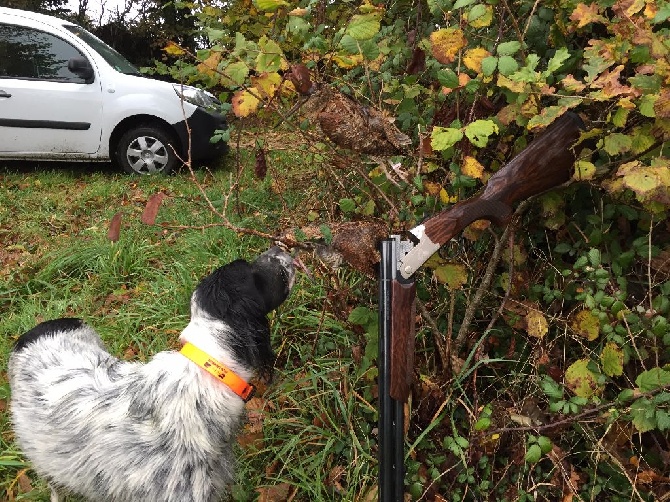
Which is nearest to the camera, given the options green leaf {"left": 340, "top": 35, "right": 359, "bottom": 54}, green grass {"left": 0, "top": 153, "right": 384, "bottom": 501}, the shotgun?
the shotgun

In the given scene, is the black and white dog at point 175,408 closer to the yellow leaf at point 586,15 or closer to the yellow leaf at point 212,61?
the yellow leaf at point 212,61

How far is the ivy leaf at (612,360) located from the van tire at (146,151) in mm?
5995

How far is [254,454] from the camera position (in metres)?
2.63

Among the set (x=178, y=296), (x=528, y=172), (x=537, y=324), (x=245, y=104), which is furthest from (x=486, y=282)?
(x=178, y=296)

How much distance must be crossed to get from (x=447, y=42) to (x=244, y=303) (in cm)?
120

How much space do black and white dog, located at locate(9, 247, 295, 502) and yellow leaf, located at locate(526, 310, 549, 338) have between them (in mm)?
1027

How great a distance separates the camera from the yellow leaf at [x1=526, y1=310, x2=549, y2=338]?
2107 millimetres

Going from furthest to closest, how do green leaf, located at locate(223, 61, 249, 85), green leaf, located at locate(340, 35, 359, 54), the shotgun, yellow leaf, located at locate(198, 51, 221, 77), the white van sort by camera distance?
1. the white van
2. yellow leaf, located at locate(198, 51, 221, 77)
3. green leaf, located at locate(223, 61, 249, 85)
4. green leaf, located at locate(340, 35, 359, 54)
5. the shotgun

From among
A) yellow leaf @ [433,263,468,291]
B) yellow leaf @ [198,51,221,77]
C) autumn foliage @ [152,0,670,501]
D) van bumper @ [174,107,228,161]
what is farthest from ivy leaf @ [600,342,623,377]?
van bumper @ [174,107,228,161]

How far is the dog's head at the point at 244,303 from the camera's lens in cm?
199

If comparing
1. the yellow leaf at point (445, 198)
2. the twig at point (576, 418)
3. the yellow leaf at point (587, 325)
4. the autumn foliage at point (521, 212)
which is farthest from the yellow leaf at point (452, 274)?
the twig at point (576, 418)

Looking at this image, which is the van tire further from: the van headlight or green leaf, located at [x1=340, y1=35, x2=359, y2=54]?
green leaf, located at [x1=340, y1=35, x2=359, y2=54]

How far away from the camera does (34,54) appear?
21.5ft

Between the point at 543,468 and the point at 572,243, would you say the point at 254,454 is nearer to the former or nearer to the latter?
the point at 543,468
